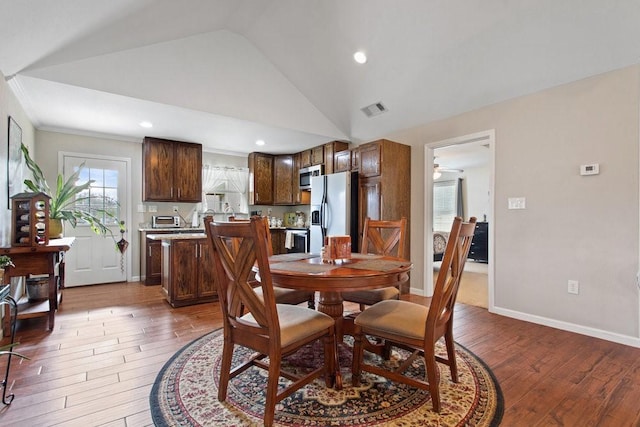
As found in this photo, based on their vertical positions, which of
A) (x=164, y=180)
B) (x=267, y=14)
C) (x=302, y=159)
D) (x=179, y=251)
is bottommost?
(x=179, y=251)

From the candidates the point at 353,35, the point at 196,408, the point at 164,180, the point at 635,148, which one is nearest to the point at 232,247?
the point at 196,408

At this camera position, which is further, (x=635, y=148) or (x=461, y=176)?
(x=461, y=176)

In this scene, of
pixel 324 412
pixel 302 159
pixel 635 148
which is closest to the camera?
pixel 324 412

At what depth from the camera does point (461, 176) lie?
27.5 ft

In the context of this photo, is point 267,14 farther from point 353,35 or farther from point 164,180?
point 164,180

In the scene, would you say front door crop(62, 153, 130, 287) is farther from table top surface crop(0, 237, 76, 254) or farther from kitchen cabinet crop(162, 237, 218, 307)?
table top surface crop(0, 237, 76, 254)

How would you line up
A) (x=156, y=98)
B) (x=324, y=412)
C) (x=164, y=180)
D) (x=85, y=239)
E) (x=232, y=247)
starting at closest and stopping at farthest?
(x=324, y=412), (x=232, y=247), (x=156, y=98), (x=85, y=239), (x=164, y=180)

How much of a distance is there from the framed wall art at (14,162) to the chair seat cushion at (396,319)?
3.49 meters

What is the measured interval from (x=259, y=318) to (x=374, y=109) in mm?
3530

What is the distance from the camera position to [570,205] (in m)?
2.89

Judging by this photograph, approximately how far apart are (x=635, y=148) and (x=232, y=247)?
328 centimetres

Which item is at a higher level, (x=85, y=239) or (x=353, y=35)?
(x=353, y=35)

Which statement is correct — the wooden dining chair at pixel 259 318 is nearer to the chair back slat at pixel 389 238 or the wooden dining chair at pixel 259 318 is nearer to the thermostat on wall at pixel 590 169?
the chair back slat at pixel 389 238

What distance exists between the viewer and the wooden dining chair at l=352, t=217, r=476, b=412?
1.59 metres
